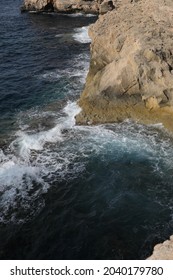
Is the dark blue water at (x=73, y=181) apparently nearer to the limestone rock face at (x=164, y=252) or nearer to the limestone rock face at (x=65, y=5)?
the limestone rock face at (x=164, y=252)

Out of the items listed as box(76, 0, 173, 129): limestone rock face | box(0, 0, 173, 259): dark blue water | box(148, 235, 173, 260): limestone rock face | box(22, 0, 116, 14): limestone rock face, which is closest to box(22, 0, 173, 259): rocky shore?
box(76, 0, 173, 129): limestone rock face

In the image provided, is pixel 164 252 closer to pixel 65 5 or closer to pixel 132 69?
pixel 132 69

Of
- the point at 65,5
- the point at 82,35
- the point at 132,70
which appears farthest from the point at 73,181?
the point at 65,5

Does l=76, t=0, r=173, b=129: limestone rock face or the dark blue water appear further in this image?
l=76, t=0, r=173, b=129: limestone rock face

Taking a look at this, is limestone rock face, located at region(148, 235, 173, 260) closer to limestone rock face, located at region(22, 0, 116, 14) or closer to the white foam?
the white foam

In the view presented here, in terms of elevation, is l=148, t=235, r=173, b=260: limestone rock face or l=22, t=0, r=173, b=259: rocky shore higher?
l=22, t=0, r=173, b=259: rocky shore

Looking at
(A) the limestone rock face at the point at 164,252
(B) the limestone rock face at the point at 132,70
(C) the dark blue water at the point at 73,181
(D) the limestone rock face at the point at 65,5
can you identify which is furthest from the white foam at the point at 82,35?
(A) the limestone rock face at the point at 164,252
